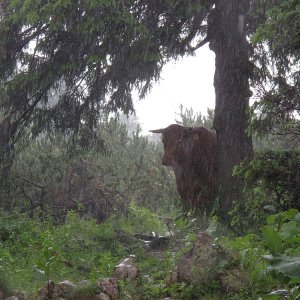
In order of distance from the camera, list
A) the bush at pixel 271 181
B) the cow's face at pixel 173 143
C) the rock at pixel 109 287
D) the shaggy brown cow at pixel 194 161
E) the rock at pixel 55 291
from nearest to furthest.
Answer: the rock at pixel 55 291 → the rock at pixel 109 287 → the bush at pixel 271 181 → the shaggy brown cow at pixel 194 161 → the cow's face at pixel 173 143

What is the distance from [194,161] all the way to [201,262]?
5.24 meters

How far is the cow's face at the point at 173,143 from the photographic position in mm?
10961

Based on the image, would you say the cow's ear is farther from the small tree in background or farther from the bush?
the bush

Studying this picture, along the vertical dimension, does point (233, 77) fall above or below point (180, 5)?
below

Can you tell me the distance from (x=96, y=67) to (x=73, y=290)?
5.74 meters

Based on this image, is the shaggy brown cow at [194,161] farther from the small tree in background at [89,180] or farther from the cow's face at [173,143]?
the small tree in background at [89,180]

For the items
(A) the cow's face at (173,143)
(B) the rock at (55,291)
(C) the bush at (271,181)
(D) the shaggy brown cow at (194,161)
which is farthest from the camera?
(A) the cow's face at (173,143)

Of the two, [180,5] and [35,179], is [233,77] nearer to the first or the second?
[180,5]

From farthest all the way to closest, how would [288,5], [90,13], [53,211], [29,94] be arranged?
1. [53,211]
2. [29,94]
3. [90,13]
4. [288,5]

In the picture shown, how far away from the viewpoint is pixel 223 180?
32.8 ft

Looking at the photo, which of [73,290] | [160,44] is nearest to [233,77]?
[160,44]

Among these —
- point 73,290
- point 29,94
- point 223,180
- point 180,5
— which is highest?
point 180,5

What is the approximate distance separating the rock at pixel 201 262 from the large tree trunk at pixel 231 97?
12.7 feet

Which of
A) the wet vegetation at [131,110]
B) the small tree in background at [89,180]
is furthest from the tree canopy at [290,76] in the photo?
the small tree in background at [89,180]
